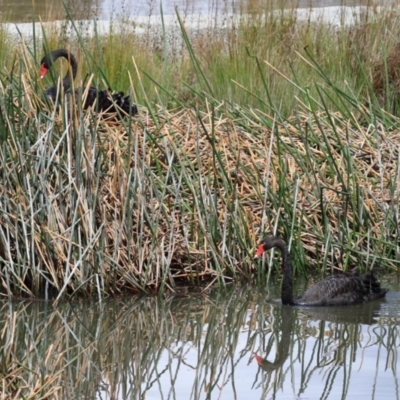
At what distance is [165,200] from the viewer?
857 cm

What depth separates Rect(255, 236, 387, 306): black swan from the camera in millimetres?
7793

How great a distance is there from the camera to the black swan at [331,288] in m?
7.79

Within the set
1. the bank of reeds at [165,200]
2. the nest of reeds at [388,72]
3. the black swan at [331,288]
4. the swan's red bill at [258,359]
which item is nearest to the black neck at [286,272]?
the black swan at [331,288]

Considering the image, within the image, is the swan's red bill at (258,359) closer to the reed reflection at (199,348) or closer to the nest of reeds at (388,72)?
the reed reflection at (199,348)

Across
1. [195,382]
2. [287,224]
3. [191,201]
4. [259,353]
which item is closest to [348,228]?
[287,224]

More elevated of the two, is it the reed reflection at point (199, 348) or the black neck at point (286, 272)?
the black neck at point (286, 272)

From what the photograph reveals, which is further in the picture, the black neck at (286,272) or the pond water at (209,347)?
the black neck at (286,272)

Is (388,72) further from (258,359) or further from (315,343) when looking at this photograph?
(258,359)

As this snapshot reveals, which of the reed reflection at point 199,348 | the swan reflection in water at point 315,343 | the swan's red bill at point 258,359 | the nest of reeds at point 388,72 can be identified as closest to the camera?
the reed reflection at point 199,348

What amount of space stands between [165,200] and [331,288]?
1443 millimetres

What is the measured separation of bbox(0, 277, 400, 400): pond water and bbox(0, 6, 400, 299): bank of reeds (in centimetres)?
26

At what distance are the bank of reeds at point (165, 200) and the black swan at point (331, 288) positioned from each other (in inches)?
12.3

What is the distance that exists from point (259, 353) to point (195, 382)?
71 centimetres

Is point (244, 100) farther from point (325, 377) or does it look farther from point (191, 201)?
point (325, 377)
